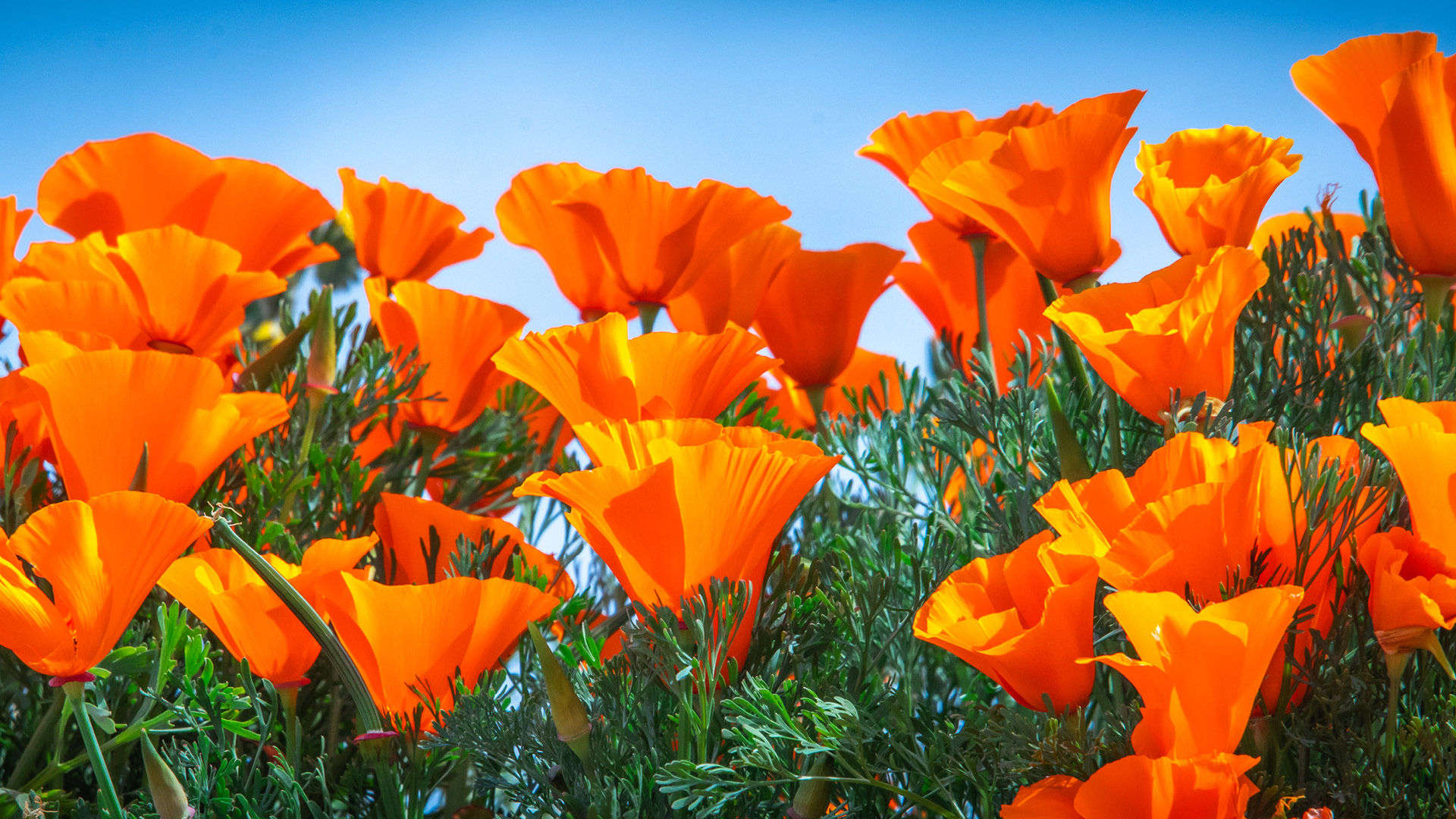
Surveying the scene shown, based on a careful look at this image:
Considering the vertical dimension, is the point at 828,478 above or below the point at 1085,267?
below

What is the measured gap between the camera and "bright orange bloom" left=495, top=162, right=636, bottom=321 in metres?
0.89

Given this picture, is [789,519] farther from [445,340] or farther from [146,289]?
[146,289]

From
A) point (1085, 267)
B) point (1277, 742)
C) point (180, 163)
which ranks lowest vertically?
point (1277, 742)

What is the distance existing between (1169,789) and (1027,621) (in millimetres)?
103

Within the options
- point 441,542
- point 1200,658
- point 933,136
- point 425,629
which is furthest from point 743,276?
point 1200,658

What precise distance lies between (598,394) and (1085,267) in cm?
32

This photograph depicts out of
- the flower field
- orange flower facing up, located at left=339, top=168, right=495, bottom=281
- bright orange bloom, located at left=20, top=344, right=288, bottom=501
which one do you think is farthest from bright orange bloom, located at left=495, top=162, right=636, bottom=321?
bright orange bloom, located at left=20, top=344, right=288, bottom=501

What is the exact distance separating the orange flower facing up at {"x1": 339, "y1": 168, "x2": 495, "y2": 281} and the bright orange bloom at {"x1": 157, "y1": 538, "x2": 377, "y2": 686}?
47 centimetres

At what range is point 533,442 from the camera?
3.37 ft

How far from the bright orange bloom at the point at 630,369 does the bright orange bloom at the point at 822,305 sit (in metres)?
0.27

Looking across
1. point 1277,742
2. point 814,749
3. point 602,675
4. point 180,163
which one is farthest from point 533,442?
point 1277,742

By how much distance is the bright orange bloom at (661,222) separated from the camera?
0.83 meters

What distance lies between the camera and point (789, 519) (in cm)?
68

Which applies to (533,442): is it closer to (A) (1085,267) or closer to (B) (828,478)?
(B) (828,478)
